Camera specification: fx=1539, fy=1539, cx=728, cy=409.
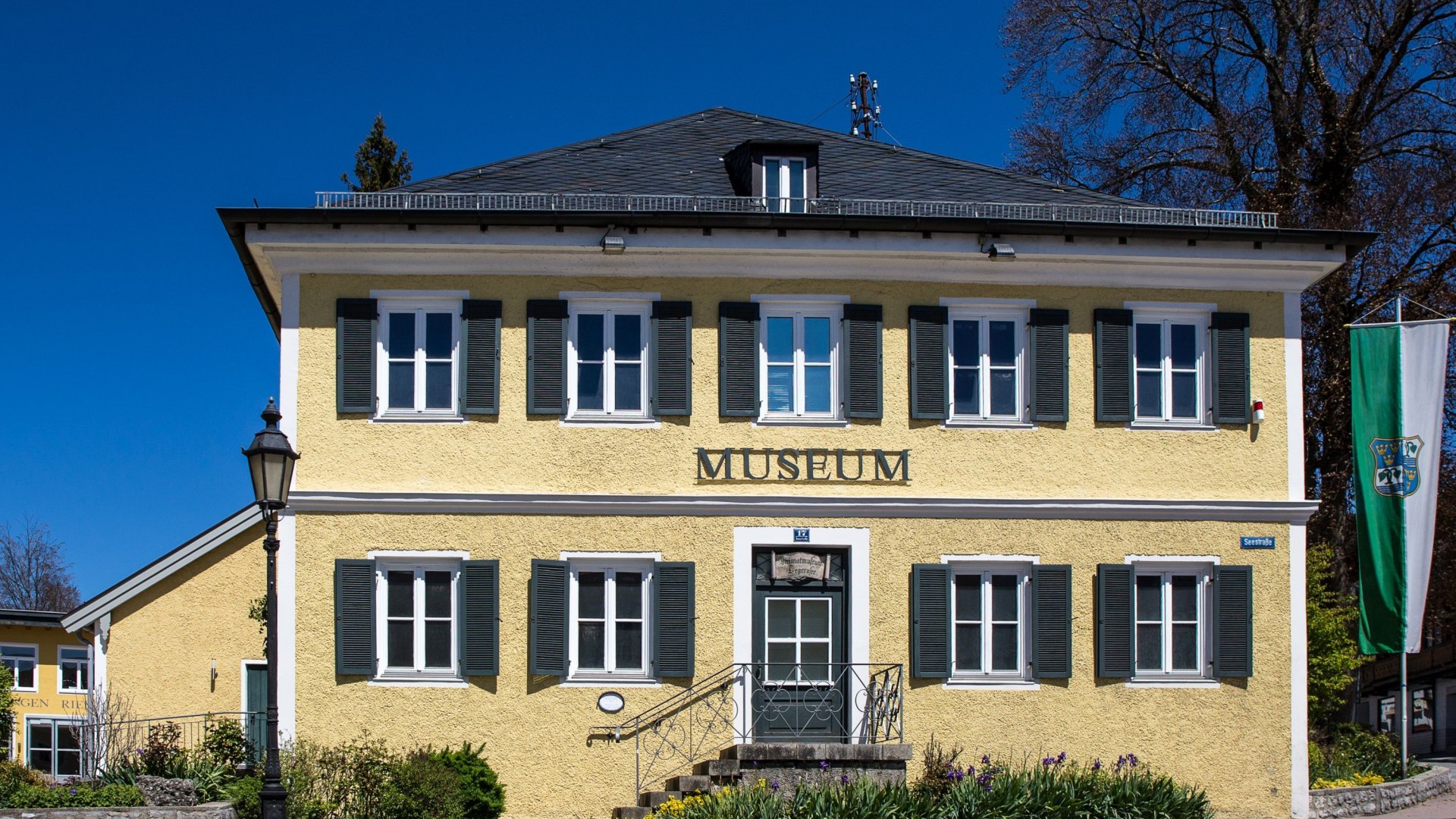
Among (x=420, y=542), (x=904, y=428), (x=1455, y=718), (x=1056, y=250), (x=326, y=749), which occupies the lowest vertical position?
(x=1455, y=718)

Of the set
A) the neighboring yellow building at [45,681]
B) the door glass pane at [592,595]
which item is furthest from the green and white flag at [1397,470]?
the neighboring yellow building at [45,681]

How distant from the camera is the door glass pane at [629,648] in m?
17.6

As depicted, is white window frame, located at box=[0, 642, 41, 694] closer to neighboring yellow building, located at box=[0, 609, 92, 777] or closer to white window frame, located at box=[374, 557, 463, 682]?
neighboring yellow building, located at box=[0, 609, 92, 777]

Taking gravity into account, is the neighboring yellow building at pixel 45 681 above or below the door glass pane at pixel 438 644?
below

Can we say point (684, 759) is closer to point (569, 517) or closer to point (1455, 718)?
point (569, 517)

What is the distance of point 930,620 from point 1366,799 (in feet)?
19.3

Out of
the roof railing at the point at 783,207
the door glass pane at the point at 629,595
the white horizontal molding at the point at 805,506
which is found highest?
the roof railing at the point at 783,207

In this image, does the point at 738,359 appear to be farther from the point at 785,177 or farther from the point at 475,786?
the point at 475,786

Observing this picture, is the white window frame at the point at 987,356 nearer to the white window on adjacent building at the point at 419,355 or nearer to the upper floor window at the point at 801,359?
the upper floor window at the point at 801,359

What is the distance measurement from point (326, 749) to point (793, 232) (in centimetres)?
777

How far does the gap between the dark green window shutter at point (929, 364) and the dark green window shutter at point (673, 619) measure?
130 inches

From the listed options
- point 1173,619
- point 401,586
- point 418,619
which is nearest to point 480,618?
point 418,619

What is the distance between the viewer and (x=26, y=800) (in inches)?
590

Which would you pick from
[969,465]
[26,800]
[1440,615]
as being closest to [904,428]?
[969,465]
